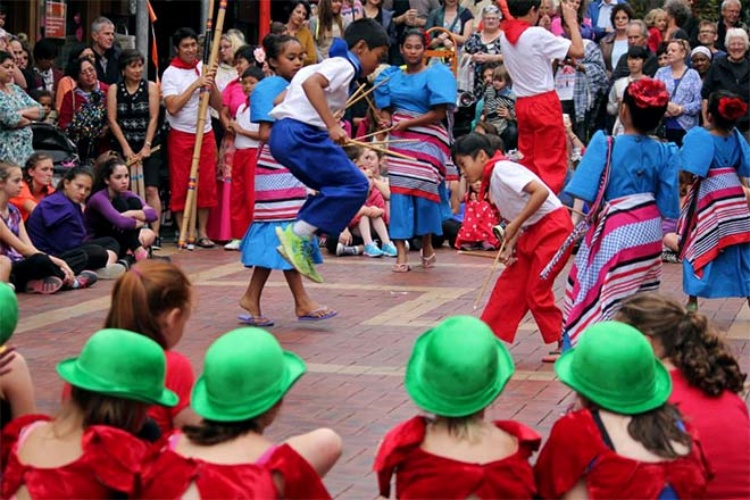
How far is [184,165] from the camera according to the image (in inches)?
544

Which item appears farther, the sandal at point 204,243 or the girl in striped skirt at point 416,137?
the sandal at point 204,243

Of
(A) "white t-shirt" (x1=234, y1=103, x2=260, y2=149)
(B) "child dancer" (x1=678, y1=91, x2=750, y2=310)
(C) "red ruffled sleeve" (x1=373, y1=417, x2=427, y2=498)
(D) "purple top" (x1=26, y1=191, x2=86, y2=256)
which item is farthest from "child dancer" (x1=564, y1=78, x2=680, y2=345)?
(A) "white t-shirt" (x1=234, y1=103, x2=260, y2=149)

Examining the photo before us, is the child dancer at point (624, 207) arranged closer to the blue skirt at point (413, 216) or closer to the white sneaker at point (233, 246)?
the blue skirt at point (413, 216)

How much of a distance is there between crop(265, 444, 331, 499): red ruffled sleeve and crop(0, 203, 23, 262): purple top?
7.32 m

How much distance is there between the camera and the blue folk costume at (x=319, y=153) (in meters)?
9.09

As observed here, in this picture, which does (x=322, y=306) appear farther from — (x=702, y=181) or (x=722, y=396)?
(x=722, y=396)

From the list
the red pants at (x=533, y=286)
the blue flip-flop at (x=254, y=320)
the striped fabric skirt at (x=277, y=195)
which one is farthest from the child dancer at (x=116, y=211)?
the red pants at (x=533, y=286)

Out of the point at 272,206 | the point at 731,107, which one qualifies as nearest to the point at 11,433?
the point at 272,206

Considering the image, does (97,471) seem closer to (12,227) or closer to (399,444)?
(399,444)

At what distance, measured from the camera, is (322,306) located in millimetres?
9883

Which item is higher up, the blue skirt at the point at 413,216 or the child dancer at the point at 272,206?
the child dancer at the point at 272,206

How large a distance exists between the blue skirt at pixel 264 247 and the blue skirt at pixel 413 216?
2719 mm

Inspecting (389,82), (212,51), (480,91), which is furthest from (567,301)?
(480,91)

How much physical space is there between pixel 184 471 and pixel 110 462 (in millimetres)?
213
